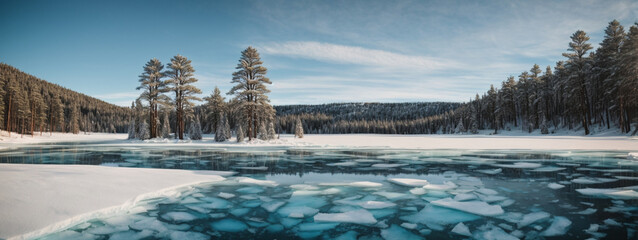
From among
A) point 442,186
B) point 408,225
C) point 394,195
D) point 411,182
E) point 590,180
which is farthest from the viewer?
point 590,180

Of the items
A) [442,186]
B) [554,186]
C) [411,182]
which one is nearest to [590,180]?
[554,186]

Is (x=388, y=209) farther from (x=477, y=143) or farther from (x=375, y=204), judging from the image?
(x=477, y=143)

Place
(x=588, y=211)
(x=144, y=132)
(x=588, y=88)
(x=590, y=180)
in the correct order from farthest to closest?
(x=588, y=88) < (x=144, y=132) < (x=590, y=180) < (x=588, y=211)

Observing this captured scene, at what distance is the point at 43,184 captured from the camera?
718cm

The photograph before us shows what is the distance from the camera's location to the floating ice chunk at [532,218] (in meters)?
5.40

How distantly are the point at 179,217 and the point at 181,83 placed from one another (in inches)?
1256

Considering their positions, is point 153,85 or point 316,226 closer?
point 316,226

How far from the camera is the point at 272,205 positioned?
22.4 ft

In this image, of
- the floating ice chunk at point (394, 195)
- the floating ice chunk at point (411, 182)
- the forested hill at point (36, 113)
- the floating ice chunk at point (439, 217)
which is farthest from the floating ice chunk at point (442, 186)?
the forested hill at point (36, 113)

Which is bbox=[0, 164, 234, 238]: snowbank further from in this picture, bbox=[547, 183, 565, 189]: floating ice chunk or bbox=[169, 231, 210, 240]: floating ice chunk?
bbox=[547, 183, 565, 189]: floating ice chunk

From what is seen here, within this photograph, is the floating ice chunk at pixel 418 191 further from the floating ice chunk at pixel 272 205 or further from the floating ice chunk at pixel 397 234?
the floating ice chunk at pixel 272 205

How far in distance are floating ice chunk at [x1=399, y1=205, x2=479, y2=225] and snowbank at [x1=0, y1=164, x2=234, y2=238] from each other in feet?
19.8

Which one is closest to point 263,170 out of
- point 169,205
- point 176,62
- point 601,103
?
point 169,205

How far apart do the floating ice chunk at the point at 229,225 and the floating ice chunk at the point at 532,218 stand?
16.1 ft
